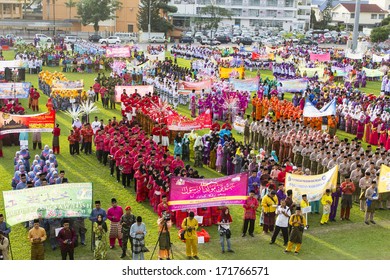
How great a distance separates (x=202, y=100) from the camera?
24.0 metres

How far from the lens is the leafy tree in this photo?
55562mm

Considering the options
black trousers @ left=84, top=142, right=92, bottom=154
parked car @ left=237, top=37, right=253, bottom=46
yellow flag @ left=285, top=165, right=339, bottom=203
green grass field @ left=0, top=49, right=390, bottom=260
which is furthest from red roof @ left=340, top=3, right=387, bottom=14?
yellow flag @ left=285, top=165, right=339, bottom=203

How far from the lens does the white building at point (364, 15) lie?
87.1 metres

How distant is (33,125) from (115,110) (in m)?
8.30

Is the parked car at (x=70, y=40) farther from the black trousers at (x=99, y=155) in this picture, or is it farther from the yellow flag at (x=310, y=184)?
the yellow flag at (x=310, y=184)

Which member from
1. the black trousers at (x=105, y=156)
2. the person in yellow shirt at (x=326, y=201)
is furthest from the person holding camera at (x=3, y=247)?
the black trousers at (x=105, y=156)

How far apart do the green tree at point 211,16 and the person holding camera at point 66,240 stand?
60.5m

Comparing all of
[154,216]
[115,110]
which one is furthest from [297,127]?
[115,110]

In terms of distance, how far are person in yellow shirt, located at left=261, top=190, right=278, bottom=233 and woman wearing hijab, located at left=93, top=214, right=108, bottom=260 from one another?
3.41m

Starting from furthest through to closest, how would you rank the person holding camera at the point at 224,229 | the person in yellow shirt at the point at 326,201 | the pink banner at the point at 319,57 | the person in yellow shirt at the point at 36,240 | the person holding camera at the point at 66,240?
the pink banner at the point at 319,57 < the person in yellow shirt at the point at 326,201 < the person holding camera at the point at 224,229 < the person holding camera at the point at 66,240 < the person in yellow shirt at the point at 36,240

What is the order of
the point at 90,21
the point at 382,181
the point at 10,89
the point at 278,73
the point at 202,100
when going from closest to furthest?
the point at 382,181, the point at 10,89, the point at 202,100, the point at 278,73, the point at 90,21

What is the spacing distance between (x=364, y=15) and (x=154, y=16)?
3943cm

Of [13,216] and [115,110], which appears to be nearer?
[13,216]

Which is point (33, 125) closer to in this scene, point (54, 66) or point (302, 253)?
point (302, 253)
